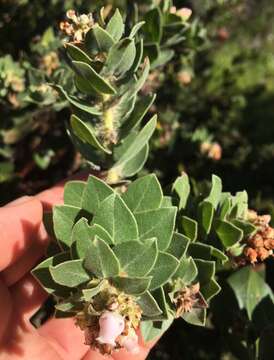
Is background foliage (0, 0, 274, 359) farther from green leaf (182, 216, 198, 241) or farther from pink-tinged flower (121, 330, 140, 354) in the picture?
pink-tinged flower (121, 330, 140, 354)

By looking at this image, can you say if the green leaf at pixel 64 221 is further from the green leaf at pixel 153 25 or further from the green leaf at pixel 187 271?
the green leaf at pixel 153 25

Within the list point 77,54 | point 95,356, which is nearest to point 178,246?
point 77,54

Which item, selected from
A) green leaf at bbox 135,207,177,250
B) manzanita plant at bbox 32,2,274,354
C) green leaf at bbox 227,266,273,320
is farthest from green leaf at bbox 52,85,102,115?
green leaf at bbox 227,266,273,320

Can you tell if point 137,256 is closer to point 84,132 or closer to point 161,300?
point 161,300

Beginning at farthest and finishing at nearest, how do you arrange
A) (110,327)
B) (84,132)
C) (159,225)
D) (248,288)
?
(248,288)
(84,132)
(159,225)
(110,327)

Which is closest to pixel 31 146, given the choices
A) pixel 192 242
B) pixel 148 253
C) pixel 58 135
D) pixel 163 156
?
pixel 58 135

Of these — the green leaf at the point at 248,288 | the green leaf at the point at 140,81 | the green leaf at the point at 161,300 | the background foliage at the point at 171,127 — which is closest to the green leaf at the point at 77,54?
the green leaf at the point at 140,81

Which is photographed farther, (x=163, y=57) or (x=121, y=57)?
(x=163, y=57)

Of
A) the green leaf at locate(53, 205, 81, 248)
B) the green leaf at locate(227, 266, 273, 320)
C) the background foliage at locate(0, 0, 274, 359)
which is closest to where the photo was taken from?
the green leaf at locate(53, 205, 81, 248)
